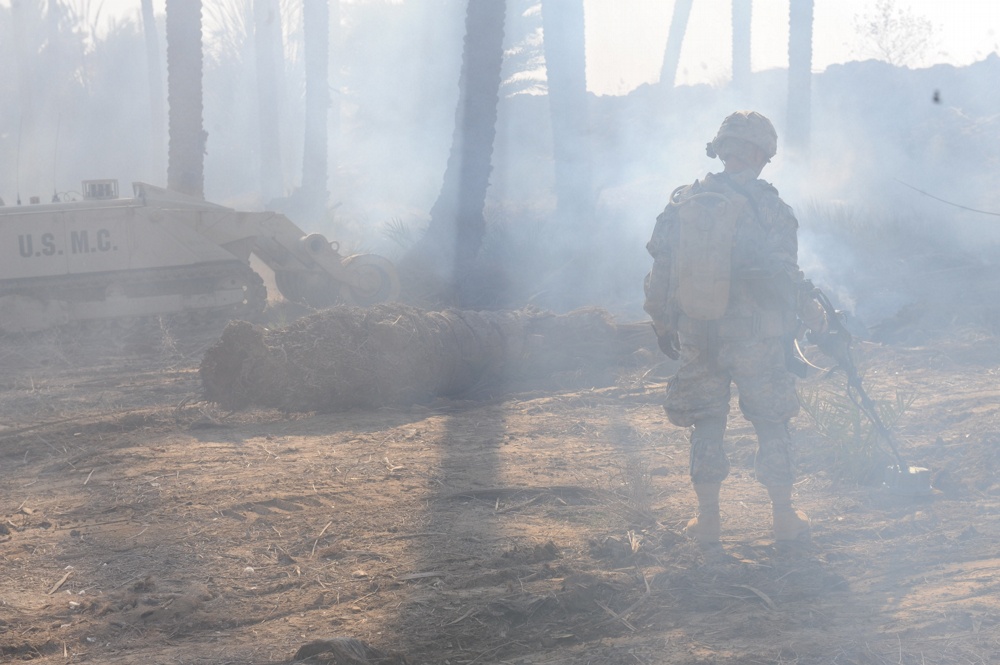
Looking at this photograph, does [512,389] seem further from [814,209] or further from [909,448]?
[814,209]

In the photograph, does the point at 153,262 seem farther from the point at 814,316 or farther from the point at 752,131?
the point at 814,316

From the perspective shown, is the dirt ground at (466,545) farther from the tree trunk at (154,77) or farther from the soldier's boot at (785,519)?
the tree trunk at (154,77)

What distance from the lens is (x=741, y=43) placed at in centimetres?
2534

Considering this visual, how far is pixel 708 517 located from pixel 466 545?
1.08m

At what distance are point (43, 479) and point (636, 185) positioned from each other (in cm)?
1751

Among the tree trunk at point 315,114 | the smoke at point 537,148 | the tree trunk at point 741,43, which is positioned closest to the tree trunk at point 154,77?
the smoke at point 537,148

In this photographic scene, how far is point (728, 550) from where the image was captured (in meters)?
4.52

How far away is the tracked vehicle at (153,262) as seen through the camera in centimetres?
1194

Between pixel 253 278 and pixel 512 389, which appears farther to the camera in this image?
pixel 253 278

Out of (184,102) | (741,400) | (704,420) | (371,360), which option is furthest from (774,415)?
(184,102)

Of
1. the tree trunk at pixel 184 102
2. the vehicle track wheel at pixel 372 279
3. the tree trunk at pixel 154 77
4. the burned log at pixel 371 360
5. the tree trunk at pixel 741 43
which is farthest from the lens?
the tree trunk at pixel 154 77

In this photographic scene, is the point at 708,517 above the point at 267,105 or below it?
below

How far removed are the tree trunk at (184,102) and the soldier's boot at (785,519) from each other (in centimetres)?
1223

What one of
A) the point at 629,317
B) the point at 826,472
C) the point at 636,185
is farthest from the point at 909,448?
the point at 636,185
